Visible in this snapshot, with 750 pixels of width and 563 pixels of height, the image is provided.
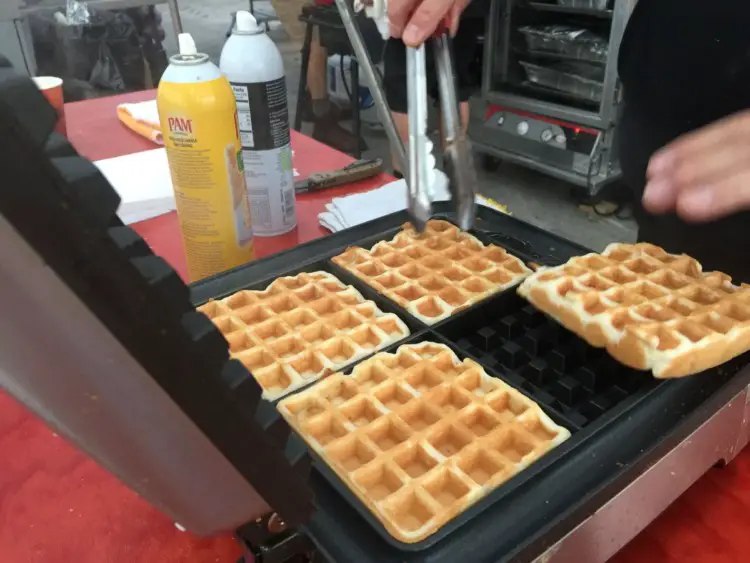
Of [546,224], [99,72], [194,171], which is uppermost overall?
[194,171]

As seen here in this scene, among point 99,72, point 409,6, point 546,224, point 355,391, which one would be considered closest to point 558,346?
point 355,391

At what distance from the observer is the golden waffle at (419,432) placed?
596 mm

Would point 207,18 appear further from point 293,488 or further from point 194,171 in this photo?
point 293,488

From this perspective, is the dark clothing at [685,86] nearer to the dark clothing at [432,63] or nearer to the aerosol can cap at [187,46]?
the dark clothing at [432,63]

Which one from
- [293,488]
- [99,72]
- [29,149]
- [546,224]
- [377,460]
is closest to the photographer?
[29,149]

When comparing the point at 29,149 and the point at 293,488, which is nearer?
the point at 29,149

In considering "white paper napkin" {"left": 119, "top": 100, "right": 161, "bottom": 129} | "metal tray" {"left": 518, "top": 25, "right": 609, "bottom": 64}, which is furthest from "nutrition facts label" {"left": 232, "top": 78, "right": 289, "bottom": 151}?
"metal tray" {"left": 518, "top": 25, "right": 609, "bottom": 64}

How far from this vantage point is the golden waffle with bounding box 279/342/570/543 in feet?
1.95

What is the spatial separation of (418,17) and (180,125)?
0.34m

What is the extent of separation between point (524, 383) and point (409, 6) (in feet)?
1.72

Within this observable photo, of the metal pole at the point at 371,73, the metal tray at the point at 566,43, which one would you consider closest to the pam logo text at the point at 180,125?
the metal pole at the point at 371,73

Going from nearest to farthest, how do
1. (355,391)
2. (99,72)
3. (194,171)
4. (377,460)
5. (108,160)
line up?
1. (377,460)
2. (355,391)
3. (194,171)
4. (108,160)
5. (99,72)

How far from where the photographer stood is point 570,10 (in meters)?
2.79

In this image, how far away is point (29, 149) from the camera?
0.24 metres
